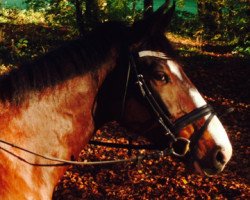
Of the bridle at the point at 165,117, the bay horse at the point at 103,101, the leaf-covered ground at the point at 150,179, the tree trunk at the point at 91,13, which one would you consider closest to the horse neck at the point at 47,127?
the bay horse at the point at 103,101

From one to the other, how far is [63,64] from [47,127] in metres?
0.52

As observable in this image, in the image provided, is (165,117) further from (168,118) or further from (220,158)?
(220,158)

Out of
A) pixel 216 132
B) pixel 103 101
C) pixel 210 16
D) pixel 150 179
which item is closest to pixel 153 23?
pixel 103 101

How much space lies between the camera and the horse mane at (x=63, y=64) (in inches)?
102

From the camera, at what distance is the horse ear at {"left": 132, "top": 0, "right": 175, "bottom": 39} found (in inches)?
106

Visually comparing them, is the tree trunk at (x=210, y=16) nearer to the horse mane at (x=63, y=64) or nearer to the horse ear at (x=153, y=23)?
the horse ear at (x=153, y=23)

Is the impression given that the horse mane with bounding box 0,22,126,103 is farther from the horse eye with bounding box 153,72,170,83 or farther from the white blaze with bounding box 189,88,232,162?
the white blaze with bounding box 189,88,232,162

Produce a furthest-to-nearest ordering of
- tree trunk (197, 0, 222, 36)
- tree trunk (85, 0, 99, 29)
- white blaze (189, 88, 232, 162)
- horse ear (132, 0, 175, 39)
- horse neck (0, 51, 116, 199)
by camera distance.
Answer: tree trunk (197, 0, 222, 36) < tree trunk (85, 0, 99, 29) < white blaze (189, 88, 232, 162) < horse ear (132, 0, 175, 39) < horse neck (0, 51, 116, 199)

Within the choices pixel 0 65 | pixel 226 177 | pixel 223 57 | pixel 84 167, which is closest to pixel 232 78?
pixel 223 57

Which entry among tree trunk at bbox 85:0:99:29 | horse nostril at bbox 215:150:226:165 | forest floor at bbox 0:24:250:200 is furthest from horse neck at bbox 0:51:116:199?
tree trunk at bbox 85:0:99:29

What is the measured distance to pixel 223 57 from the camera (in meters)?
15.8

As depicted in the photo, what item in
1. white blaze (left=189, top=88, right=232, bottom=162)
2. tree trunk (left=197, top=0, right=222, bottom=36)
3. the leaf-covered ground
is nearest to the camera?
white blaze (left=189, top=88, right=232, bottom=162)

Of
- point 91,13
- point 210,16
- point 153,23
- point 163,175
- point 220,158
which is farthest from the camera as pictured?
point 210,16

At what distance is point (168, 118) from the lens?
285cm
